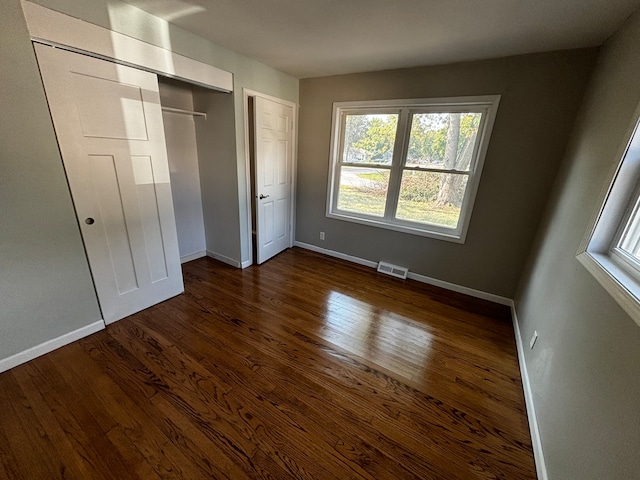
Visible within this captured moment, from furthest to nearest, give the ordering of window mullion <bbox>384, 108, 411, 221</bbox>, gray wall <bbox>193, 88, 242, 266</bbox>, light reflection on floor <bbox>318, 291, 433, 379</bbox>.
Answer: window mullion <bbox>384, 108, 411, 221</bbox> < gray wall <bbox>193, 88, 242, 266</bbox> < light reflection on floor <bbox>318, 291, 433, 379</bbox>

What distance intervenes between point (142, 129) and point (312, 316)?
2.08 m

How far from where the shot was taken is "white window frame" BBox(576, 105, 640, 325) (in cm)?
114

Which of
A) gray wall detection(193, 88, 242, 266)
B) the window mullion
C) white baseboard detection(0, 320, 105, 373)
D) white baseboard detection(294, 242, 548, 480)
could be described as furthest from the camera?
the window mullion

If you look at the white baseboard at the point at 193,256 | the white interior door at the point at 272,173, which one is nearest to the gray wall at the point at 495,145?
the white interior door at the point at 272,173

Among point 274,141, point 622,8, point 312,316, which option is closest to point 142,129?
point 274,141

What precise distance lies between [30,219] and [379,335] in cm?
256

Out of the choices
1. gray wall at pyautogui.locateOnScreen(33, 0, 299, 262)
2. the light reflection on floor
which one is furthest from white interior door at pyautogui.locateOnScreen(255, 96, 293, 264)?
the light reflection on floor

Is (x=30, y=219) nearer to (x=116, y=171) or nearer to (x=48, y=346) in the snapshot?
(x=116, y=171)

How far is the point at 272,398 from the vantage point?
156 centimetres

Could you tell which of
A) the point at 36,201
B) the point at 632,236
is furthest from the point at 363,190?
the point at 36,201

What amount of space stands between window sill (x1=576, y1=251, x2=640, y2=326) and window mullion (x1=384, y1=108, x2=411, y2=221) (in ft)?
6.00

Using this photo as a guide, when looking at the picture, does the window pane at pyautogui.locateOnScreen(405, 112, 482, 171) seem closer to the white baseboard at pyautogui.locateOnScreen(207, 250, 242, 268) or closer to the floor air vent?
the floor air vent

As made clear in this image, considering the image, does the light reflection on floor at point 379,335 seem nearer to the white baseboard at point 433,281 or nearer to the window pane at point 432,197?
the white baseboard at point 433,281

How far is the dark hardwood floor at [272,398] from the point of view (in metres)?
1.24
